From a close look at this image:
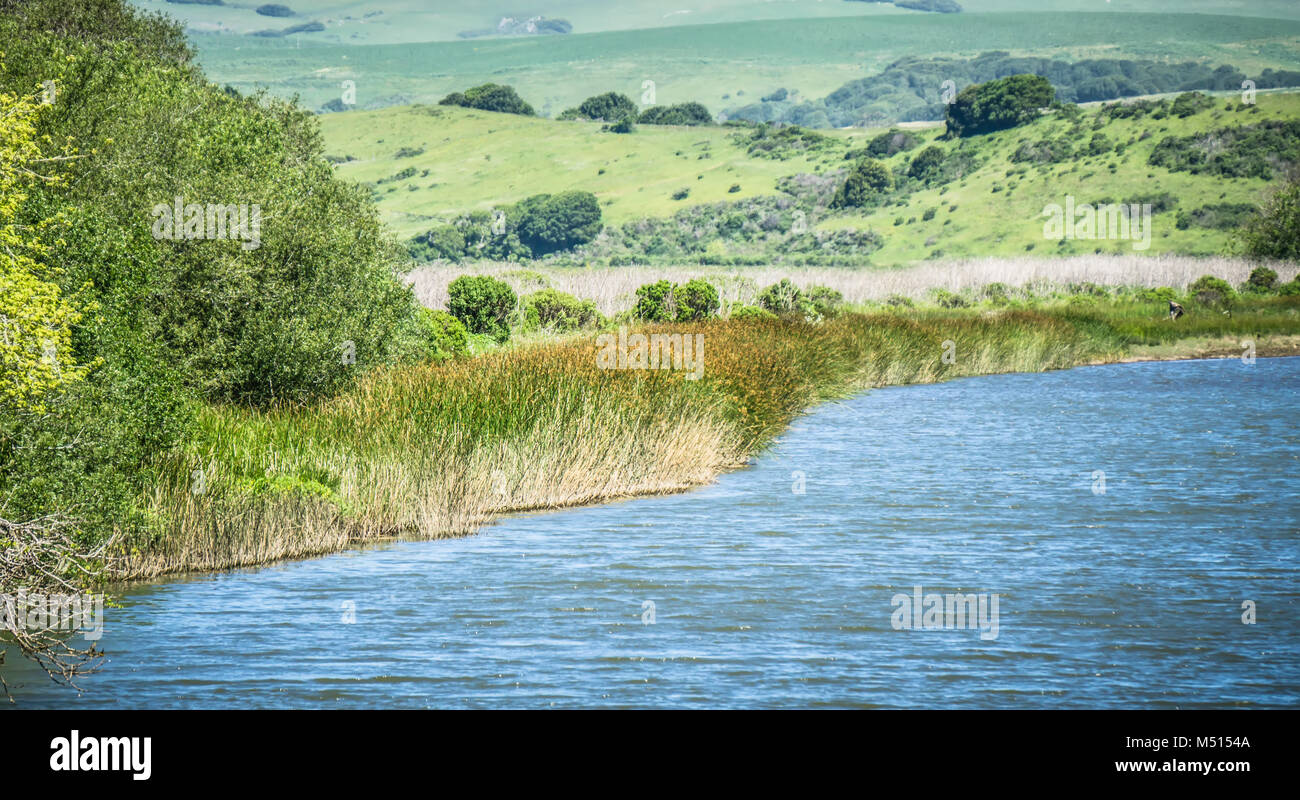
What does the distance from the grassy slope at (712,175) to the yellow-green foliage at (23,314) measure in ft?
266

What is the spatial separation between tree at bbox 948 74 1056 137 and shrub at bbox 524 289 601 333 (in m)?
102

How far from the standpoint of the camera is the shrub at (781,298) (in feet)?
168

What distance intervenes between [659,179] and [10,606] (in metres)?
141

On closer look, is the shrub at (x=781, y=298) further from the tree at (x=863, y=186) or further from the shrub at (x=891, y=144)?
the shrub at (x=891, y=144)

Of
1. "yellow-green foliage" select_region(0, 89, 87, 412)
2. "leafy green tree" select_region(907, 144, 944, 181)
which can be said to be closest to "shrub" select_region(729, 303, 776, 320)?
"yellow-green foliage" select_region(0, 89, 87, 412)

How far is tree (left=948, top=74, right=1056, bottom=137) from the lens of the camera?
137 meters

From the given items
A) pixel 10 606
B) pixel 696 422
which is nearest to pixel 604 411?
pixel 696 422

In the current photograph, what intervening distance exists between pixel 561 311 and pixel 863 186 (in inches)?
3675

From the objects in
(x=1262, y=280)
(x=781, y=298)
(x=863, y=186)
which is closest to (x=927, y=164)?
(x=863, y=186)

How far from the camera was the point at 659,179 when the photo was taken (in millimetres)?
149875

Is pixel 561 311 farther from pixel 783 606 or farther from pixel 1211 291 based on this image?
pixel 1211 291

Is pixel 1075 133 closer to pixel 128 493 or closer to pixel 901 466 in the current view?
pixel 901 466

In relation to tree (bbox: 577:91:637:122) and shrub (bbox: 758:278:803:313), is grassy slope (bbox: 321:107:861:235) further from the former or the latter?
shrub (bbox: 758:278:803:313)

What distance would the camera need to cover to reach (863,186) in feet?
434
